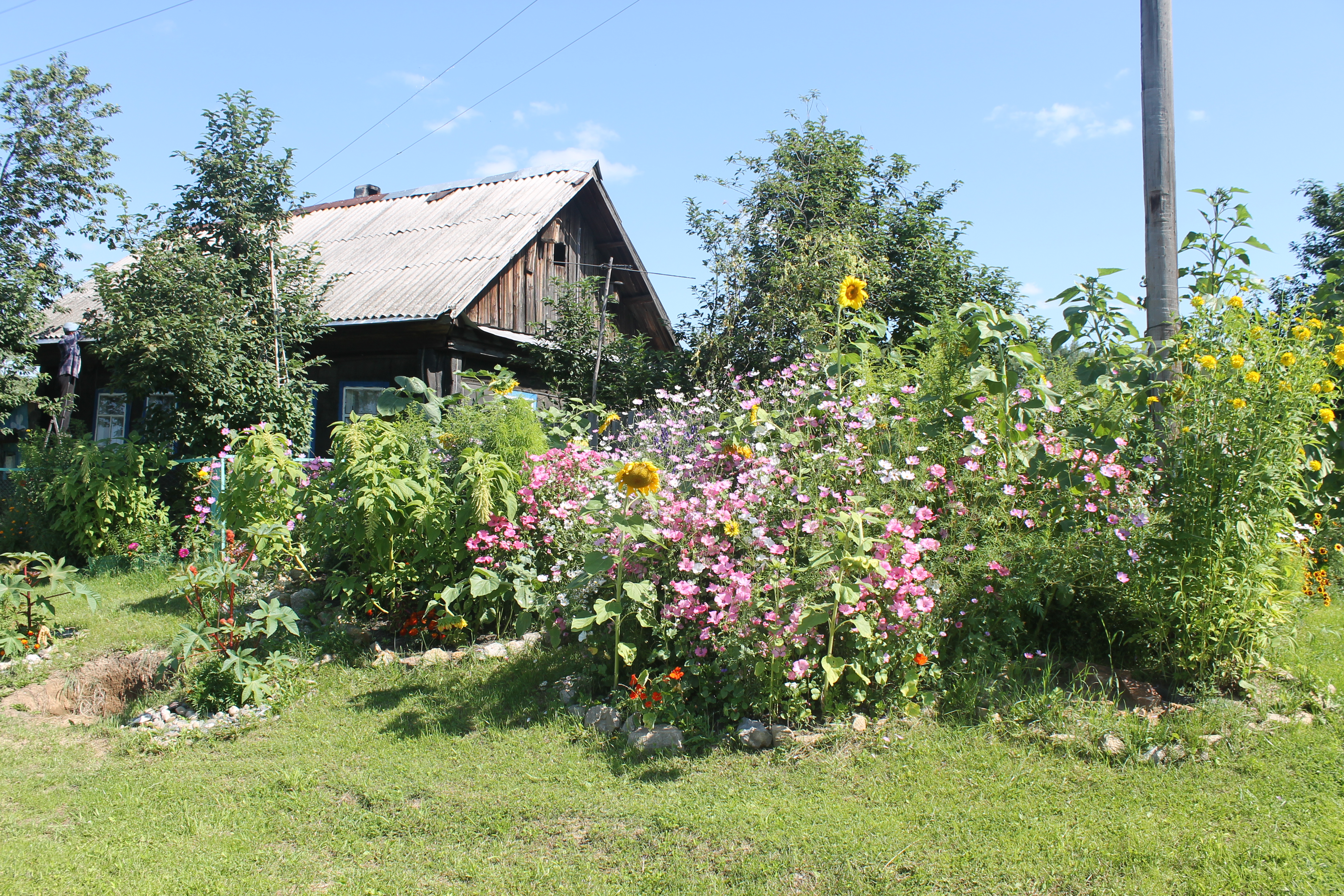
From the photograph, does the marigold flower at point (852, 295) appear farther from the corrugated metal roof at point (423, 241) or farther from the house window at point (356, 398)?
the house window at point (356, 398)

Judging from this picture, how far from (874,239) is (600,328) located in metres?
3.76

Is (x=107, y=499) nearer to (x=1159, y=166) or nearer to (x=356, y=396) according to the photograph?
(x=356, y=396)

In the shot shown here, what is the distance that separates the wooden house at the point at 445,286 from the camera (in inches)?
385

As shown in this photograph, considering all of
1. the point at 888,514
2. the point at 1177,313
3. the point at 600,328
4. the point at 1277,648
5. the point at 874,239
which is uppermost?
the point at 874,239

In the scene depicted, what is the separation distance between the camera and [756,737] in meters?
3.35

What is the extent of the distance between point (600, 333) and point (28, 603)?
6.36 meters

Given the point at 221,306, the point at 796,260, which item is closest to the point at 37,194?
the point at 221,306

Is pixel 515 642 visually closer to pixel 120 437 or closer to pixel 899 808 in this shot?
pixel 899 808

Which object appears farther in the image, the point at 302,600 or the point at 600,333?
the point at 600,333

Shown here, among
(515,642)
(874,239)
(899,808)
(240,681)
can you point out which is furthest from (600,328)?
(899,808)

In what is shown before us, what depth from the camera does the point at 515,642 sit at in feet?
15.1

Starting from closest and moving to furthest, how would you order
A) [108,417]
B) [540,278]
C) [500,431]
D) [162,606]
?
1. [500,431]
2. [162,606]
3. [540,278]
4. [108,417]

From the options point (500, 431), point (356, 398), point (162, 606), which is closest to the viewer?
point (500, 431)

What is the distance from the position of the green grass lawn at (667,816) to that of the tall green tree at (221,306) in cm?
497
